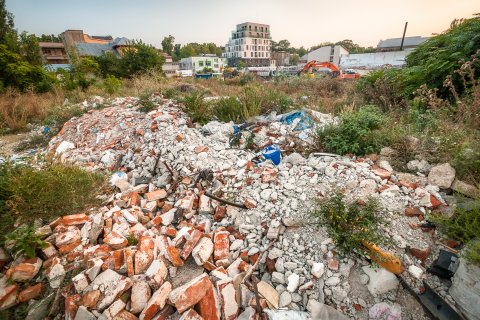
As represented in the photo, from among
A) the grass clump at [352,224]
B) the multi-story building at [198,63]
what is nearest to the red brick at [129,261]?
the grass clump at [352,224]

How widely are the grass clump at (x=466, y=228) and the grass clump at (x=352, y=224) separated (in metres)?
0.42

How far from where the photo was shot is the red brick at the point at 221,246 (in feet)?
6.07

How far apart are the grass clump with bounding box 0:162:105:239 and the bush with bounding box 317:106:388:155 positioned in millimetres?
2974

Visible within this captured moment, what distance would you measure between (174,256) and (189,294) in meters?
0.42

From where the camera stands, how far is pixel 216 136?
3613 millimetres

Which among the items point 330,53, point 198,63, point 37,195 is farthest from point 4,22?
A: point 330,53

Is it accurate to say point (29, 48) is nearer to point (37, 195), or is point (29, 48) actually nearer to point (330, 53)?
point (37, 195)

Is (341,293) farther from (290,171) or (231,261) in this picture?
(290,171)

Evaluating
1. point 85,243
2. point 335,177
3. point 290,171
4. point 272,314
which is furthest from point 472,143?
point 85,243

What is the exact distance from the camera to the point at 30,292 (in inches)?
62.2

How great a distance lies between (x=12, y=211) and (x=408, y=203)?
369 centimetres

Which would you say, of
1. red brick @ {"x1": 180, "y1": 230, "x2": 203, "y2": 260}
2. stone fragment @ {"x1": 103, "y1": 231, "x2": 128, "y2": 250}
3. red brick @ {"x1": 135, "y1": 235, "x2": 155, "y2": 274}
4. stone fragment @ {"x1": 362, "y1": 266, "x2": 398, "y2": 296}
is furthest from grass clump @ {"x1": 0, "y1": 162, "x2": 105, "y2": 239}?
stone fragment @ {"x1": 362, "y1": 266, "x2": 398, "y2": 296}

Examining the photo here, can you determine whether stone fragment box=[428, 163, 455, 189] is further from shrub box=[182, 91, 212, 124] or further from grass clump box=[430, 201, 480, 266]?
shrub box=[182, 91, 212, 124]

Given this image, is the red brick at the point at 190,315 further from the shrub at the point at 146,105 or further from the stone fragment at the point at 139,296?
the shrub at the point at 146,105
